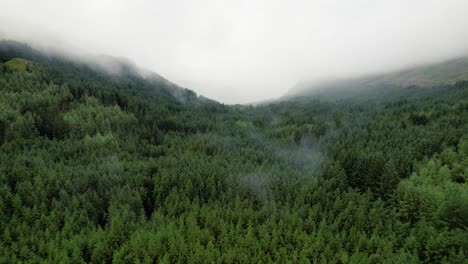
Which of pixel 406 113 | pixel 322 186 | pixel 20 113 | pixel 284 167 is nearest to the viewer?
pixel 322 186

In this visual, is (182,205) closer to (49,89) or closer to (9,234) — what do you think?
(9,234)

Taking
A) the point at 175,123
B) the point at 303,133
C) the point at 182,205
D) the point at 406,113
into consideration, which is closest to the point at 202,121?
the point at 175,123

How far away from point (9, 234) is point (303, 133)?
128340 millimetres

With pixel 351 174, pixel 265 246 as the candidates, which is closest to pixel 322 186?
pixel 351 174

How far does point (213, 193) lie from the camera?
88.1m

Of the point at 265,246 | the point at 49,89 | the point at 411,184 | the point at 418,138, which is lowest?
the point at 265,246

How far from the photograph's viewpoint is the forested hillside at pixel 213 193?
2382 inches

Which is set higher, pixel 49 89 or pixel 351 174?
pixel 49 89

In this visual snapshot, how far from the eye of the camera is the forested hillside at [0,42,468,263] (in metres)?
60.5

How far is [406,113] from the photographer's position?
607ft

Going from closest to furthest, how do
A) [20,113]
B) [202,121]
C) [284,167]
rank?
[284,167], [20,113], [202,121]

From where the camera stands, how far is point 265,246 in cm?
6259

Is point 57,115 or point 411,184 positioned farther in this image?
point 57,115

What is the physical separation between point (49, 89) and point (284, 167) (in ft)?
341
